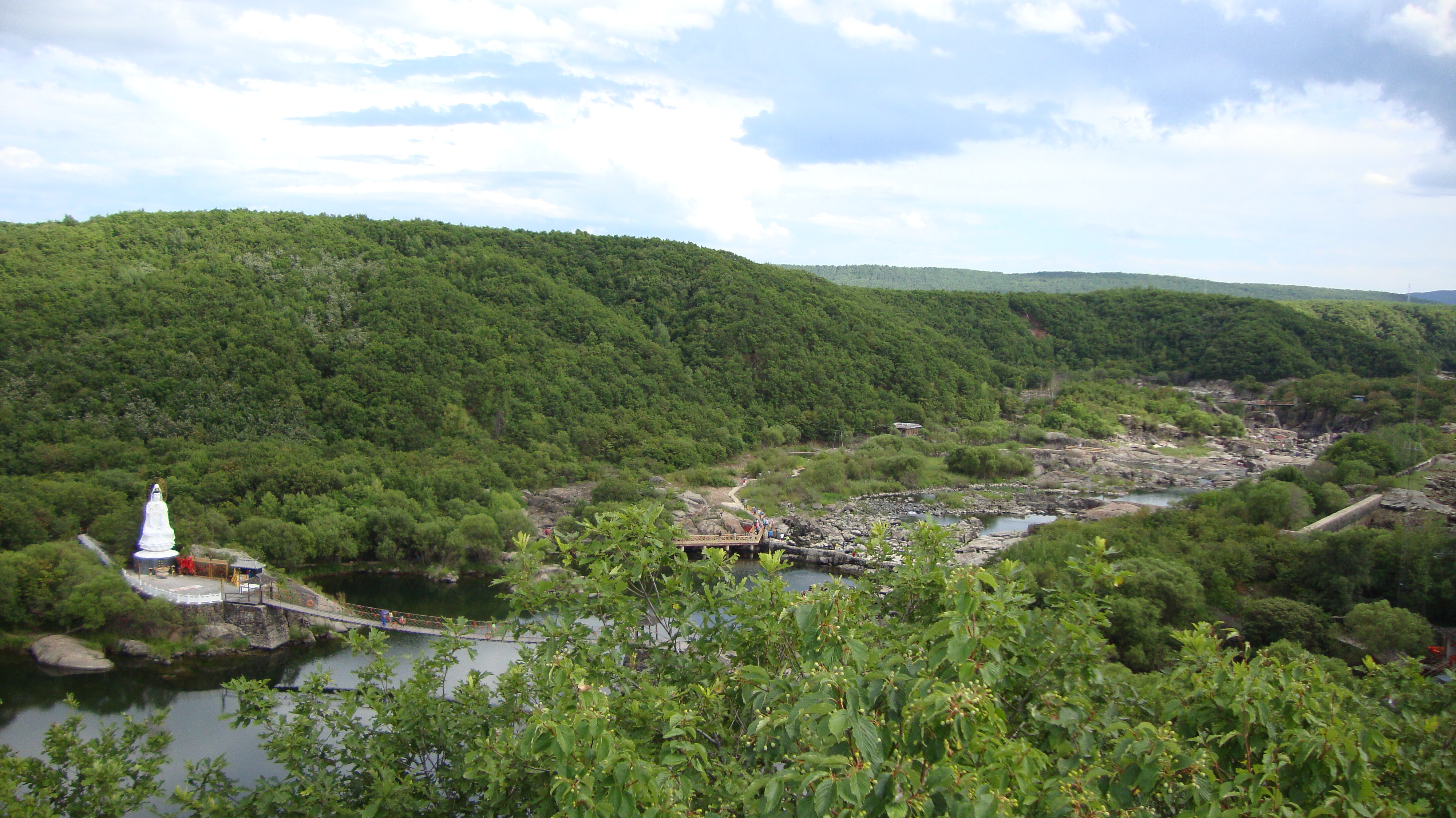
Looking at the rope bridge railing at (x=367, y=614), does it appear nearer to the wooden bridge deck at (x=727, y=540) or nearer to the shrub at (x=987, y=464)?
the wooden bridge deck at (x=727, y=540)

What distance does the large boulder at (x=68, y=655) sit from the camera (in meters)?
20.5

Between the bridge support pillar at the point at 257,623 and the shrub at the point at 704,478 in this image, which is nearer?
the bridge support pillar at the point at 257,623

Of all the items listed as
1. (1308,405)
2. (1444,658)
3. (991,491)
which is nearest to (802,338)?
(991,491)

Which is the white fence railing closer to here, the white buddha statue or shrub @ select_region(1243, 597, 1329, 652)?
the white buddha statue

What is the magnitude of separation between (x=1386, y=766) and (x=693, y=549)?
2966 cm

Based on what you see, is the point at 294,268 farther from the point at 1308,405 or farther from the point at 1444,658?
the point at 1308,405

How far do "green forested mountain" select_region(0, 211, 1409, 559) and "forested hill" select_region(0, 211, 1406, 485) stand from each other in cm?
16

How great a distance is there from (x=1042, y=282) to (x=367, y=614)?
7086 inches

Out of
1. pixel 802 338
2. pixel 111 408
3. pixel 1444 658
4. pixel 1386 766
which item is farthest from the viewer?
pixel 802 338

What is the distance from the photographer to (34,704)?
Answer: 18672 mm

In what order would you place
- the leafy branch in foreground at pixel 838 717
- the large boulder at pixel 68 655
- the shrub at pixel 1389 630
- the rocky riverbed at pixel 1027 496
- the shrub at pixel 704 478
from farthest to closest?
the shrub at pixel 704 478 → the rocky riverbed at pixel 1027 496 → the large boulder at pixel 68 655 → the shrub at pixel 1389 630 → the leafy branch in foreground at pixel 838 717

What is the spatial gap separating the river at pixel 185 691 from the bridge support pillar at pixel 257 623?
1.02 ft

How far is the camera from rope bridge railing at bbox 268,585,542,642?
2311cm

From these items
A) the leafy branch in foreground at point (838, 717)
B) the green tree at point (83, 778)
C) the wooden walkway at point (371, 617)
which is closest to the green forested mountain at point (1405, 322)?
the wooden walkway at point (371, 617)
